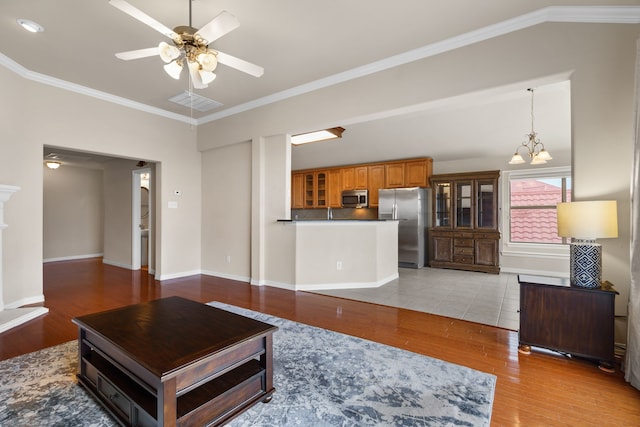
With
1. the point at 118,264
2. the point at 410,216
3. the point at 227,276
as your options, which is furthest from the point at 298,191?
the point at 118,264

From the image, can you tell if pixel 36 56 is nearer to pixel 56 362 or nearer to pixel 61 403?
pixel 56 362

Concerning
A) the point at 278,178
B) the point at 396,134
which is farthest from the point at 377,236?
the point at 396,134

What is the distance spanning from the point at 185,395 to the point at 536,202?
6.91 metres

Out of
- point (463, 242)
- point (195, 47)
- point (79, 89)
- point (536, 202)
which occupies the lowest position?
point (463, 242)

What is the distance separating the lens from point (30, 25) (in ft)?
9.45

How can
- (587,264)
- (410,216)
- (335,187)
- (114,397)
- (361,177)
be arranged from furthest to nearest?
(335,187) → (361,177) → (410,216) → (587,264) → (114,397)

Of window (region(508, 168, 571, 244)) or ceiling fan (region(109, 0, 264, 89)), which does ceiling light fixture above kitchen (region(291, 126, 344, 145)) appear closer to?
ceiling fan (region(109, 0, 264, 89))

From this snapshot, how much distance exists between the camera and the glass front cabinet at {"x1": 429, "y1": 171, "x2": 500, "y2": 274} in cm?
602

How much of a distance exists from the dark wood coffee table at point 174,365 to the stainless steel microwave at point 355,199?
5.52 meters

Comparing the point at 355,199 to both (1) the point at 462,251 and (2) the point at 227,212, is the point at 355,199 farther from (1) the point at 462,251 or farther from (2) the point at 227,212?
(2) the point at 227,212

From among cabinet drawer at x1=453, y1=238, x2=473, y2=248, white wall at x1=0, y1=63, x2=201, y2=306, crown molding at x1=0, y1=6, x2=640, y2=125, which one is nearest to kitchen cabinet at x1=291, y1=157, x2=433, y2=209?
cabinet drawer at x1=453, y1=238, x2=473, y2=248

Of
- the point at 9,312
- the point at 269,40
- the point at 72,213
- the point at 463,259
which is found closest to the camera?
the point at 269,40

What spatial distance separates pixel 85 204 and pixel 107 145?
4948 millimetres

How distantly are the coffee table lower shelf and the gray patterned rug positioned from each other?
6 centimetres
